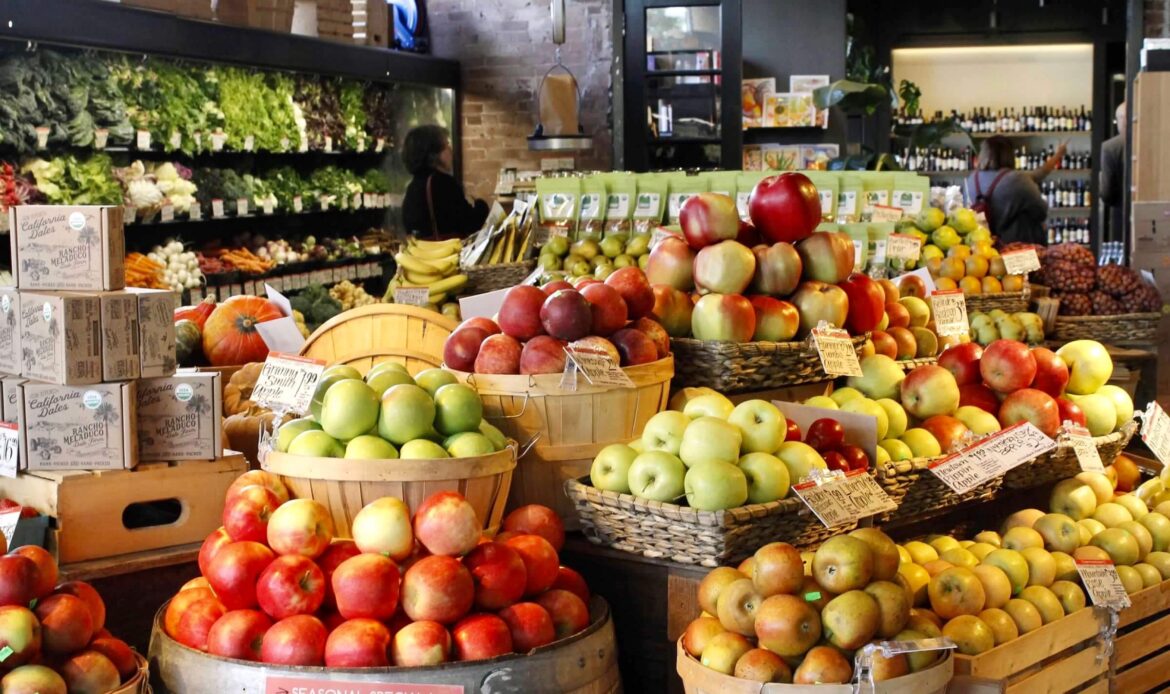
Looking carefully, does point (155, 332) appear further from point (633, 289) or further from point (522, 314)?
point (633, 289)

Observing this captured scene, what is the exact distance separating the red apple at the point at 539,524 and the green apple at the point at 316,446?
0.38m

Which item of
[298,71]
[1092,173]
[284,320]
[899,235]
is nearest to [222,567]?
[284,320]

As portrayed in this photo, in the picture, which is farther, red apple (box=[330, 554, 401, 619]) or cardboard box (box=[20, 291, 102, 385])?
cardboard box (box=[20, 291, 102, 385])

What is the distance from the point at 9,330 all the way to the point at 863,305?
2098mm

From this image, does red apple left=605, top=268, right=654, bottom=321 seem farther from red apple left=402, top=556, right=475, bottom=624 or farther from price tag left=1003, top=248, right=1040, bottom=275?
price tag left=1003, top=248, right=1040, bottom=275

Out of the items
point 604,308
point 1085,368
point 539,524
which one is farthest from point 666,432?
point 1085,368

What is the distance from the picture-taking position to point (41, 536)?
2.65 m

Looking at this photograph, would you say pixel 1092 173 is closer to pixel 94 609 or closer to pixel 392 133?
pixel 392 133

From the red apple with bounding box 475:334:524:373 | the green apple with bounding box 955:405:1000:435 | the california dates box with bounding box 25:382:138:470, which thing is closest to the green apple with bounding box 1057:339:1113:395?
the green apple with bounding box 955:405:1000:435

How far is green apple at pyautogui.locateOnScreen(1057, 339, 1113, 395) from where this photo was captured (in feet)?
11.4

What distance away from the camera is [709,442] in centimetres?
257

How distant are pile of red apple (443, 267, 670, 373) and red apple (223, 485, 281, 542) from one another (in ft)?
2.14

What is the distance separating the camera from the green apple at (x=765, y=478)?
2.57 metres

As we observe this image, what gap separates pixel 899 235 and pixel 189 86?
459 cm
